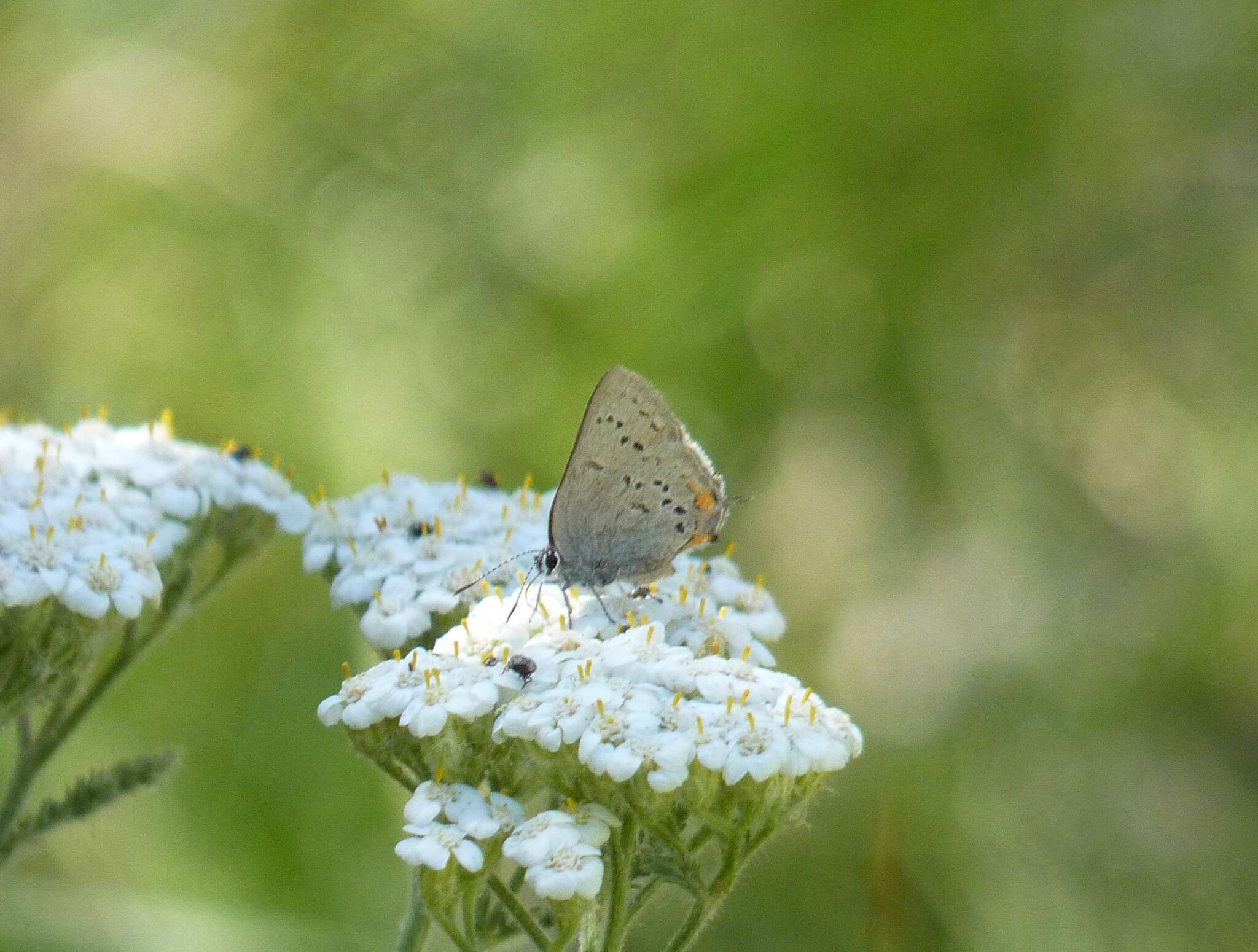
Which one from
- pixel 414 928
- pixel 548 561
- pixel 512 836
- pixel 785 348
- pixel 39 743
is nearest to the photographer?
pixel 512 836

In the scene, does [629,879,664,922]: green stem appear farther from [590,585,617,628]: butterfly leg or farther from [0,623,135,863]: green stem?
[0,623,135,863]: green stem

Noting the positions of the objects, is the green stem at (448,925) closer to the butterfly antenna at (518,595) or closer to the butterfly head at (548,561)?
the butterfly antenna at (518,595)

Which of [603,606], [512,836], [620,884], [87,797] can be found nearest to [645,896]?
[620,884]

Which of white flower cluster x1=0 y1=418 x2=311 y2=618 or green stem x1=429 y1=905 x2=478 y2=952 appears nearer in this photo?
green stem x1=429 y1=905 x2=478 y2=952

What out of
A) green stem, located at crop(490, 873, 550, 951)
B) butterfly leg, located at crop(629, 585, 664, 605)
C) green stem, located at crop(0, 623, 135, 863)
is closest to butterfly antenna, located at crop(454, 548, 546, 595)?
butterfly leg, located at crop(629, 585, 664, 605)

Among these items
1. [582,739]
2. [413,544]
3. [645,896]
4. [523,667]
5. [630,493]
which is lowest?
[645,896]

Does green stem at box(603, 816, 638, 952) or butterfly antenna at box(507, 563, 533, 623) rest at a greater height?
butterfly antenna at box(507, 563, 533, 623)

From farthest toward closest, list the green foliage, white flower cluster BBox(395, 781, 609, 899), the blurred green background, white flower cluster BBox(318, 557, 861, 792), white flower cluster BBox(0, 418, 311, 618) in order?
the blurred green background
the green foliage
white flower cluster BBox(0, 418, 311, 618)
white flower cluster BBox(318, 557, 861, 792)
white flower cluster BBox(395, 781, 609, 899)

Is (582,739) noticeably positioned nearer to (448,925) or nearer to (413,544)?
(448,925)

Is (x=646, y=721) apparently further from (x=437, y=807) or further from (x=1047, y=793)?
(x=1047, y=793)
